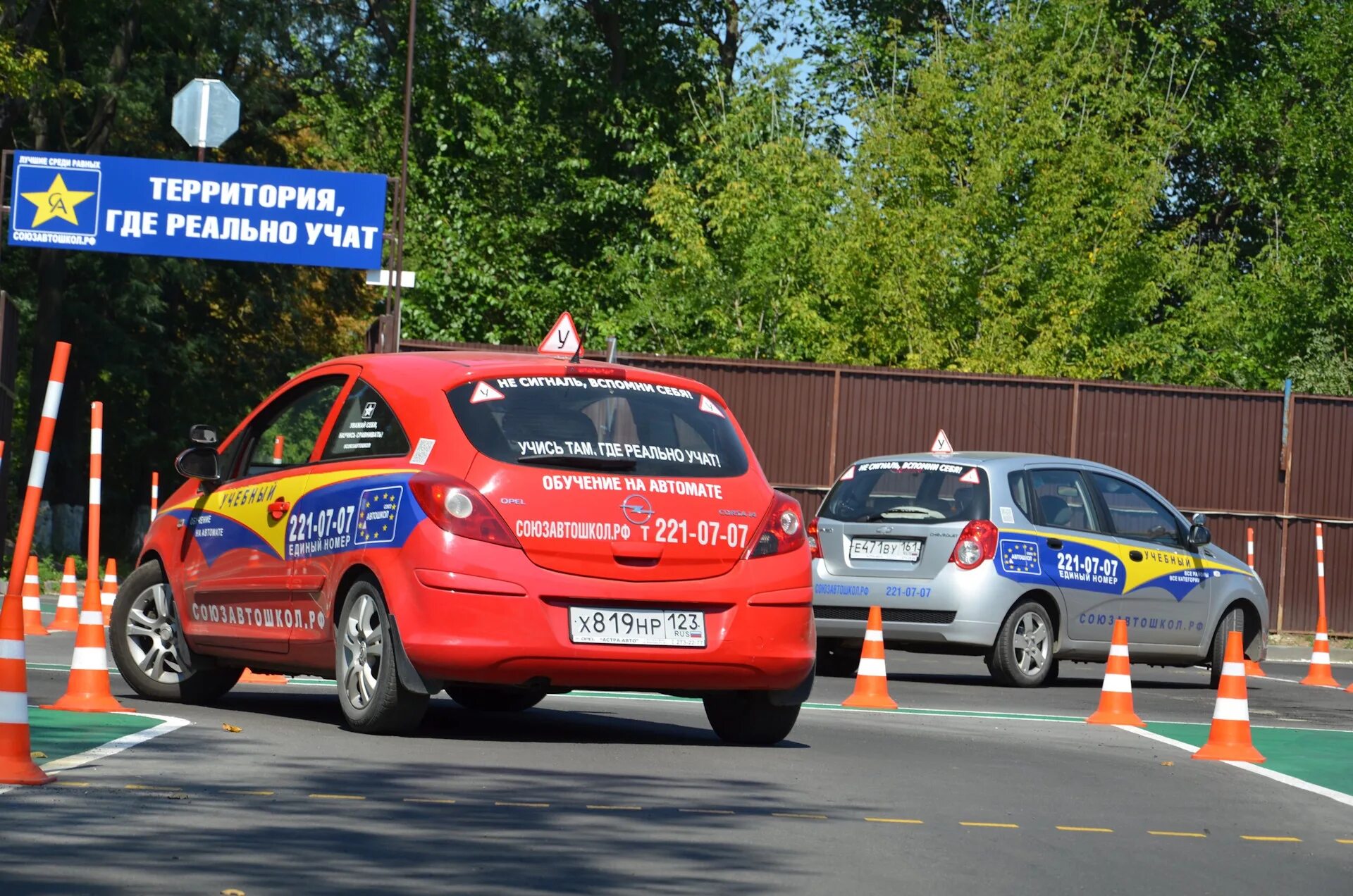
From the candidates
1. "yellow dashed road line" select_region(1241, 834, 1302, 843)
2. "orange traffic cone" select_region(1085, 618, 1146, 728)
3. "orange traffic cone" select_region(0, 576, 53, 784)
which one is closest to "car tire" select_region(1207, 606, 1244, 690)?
"orange traffic cone" select_region(1085, 618, 1146, 728)

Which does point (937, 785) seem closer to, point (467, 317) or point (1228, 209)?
point (467, 317)

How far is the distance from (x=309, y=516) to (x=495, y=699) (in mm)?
1934

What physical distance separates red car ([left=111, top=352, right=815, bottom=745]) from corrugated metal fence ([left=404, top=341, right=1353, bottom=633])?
50.6ft

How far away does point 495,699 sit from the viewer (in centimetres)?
1104

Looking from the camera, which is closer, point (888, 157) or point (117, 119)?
point (888, 157)

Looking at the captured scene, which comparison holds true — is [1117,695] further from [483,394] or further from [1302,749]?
[483,394]

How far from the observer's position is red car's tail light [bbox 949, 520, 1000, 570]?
48.5 ft

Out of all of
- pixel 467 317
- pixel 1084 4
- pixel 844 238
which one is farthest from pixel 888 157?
pixel 467 317

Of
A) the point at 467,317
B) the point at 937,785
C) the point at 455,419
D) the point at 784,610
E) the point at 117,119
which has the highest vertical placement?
the point at 117,119

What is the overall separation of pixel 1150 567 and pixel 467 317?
26891mm

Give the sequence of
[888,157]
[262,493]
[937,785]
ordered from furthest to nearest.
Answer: [888,157] < [262,493] < [937,785]

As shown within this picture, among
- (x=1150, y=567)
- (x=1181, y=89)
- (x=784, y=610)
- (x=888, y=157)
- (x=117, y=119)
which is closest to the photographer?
(x=784, y=610)

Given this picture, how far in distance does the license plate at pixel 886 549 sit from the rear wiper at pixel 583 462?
6190 mm

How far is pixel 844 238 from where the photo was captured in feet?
101
